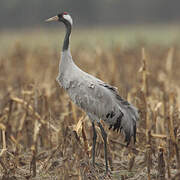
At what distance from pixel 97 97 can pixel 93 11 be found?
3204 centimetres

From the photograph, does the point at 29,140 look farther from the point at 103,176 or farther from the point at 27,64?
the point at 27,64

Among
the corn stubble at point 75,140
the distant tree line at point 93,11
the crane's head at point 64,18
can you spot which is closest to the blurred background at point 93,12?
the distant tree line at point 93,11

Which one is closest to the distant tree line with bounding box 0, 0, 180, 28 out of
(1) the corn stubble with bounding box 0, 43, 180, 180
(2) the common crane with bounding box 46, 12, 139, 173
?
(1) the corn stubble with bounding box 0, 43, 180, 180

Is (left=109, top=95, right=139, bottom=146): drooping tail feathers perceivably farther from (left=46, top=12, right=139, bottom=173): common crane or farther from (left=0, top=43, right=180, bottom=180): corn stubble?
(left=0, top=43, right=180, bottom=180): corn stubble

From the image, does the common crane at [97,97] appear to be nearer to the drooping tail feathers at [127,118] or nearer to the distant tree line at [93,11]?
the drooping tail feathers at [127,118]

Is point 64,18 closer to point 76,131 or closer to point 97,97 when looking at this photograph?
point 97,97

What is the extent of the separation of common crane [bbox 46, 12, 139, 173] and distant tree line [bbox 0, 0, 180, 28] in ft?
92.0

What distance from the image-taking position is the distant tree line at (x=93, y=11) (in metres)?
33.4

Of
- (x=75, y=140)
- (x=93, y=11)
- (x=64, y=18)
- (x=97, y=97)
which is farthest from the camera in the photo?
(x=93, y=11)

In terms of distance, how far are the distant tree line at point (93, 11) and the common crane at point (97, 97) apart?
28031mm

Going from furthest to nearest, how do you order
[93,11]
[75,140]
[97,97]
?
[93,11], [97,97], [75,140]

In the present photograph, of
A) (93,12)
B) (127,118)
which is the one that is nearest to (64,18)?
(127,118)

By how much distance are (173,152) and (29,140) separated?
6.06ft

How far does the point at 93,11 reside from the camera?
117 feet
